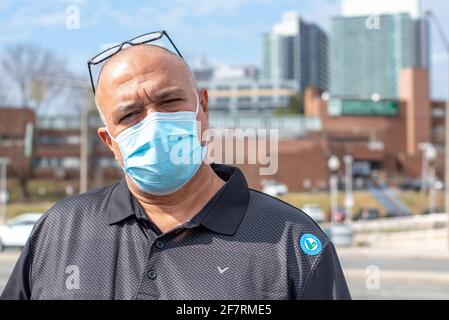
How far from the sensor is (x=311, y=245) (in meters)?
2.11

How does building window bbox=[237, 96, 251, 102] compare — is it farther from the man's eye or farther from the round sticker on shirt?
the round sticker on shirt

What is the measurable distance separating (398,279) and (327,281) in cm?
1271

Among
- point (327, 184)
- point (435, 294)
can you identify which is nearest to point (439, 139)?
point (327, 184)

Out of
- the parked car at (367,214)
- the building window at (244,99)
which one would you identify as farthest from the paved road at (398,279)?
the building window at (244,99)

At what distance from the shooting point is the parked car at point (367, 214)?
4640 cm

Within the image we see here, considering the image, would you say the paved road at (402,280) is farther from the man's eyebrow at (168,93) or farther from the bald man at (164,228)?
the man's eyebrow at (168,93)

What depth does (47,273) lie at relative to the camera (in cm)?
219

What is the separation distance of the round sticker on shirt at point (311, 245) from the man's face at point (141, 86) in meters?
0.55

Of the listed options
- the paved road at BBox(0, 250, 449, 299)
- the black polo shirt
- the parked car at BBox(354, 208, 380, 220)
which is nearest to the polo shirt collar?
the black polo shirt

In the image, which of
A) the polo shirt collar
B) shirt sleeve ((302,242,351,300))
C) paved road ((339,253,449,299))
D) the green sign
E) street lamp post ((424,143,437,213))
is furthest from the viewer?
the green sign

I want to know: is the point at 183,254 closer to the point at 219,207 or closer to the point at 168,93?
the point at 219,207

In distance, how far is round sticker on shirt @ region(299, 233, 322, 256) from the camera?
2102 millimetres

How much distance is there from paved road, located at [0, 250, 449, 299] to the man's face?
689 centimetres

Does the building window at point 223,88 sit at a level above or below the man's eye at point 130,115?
above
